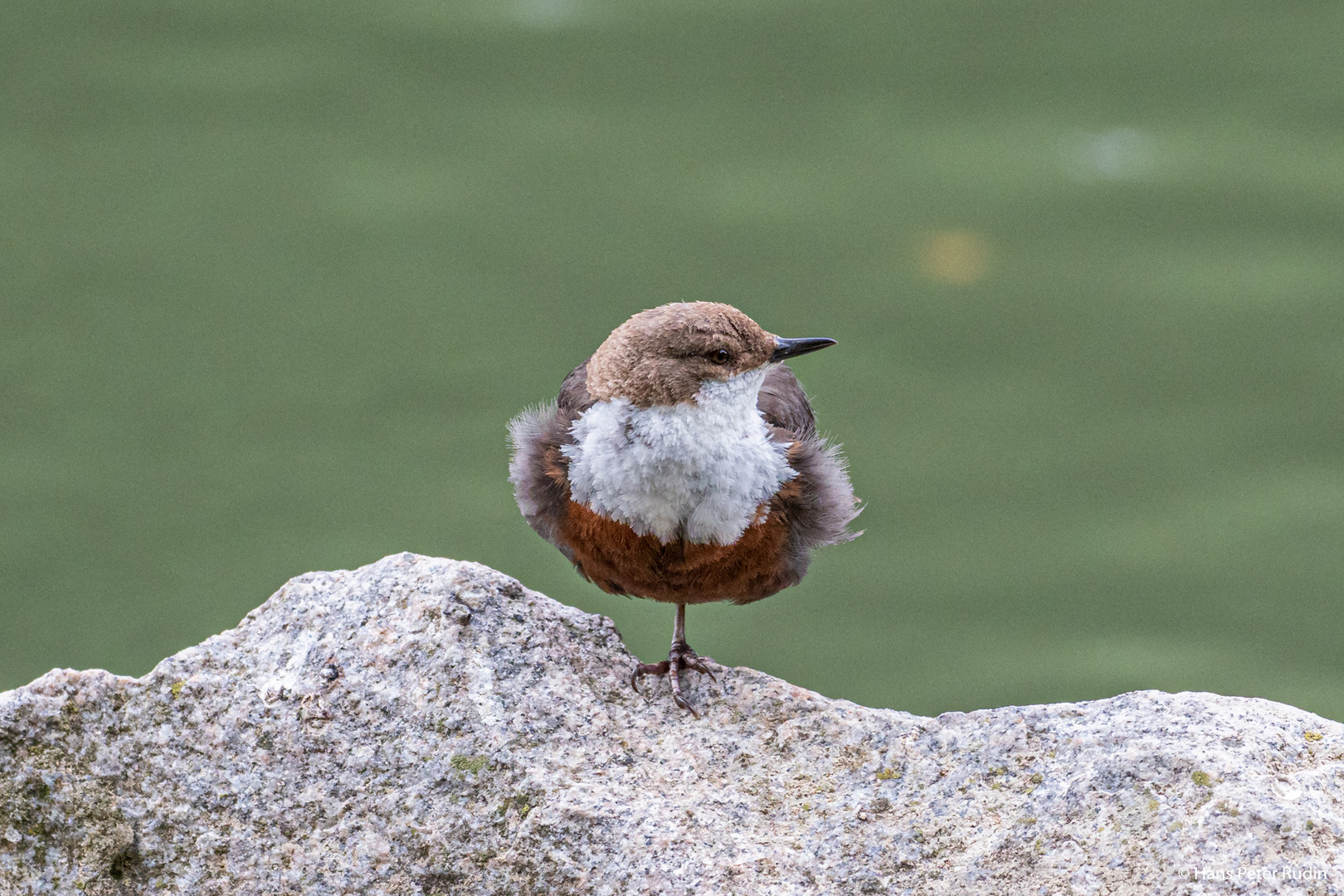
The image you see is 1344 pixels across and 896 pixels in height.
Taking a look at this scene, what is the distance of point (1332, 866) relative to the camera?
89.2 inches

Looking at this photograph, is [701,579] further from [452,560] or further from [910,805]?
[910,805]

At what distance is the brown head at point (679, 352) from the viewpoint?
3.21 meters

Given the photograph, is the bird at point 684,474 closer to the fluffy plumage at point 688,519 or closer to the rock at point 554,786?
the fluffy plumage at point 688,519

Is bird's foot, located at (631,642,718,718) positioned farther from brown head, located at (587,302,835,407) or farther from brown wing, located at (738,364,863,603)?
brown head, located at (587,302,835,407)

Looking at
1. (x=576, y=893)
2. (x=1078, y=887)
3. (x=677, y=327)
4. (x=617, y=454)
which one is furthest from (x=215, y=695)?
(x=1078, y=887)

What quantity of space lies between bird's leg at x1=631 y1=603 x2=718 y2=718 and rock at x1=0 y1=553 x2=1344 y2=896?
147 millimetres

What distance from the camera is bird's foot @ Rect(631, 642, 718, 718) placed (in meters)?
3.09

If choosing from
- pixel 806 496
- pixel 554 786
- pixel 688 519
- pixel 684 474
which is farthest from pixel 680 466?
pixel 554 786

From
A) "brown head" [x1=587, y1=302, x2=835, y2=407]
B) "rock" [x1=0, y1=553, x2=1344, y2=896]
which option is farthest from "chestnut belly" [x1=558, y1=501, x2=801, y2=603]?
"rock" [x1=0, y1=553, x2=1344, y2=896]

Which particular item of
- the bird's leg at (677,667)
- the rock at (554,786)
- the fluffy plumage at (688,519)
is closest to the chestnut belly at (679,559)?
the fluffy plumage at (688,519)

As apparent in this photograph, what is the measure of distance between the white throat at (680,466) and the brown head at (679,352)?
33 millimetres

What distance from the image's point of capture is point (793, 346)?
3.34 metres

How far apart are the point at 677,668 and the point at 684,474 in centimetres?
→ 49

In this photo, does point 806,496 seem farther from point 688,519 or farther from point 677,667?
point 677,667
